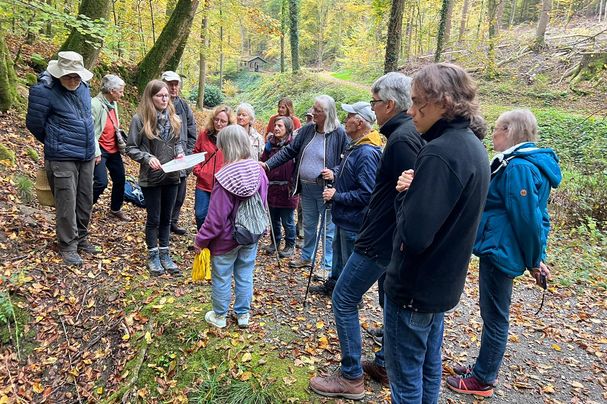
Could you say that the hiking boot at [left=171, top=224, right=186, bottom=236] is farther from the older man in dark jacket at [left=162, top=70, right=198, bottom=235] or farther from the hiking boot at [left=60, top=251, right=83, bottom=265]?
the hiking boot at [left=60, top=251, right=83, bottom=265]

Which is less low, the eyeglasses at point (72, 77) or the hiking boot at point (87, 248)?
the eyeglasses at point (72, 77)

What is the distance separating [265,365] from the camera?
339 cm

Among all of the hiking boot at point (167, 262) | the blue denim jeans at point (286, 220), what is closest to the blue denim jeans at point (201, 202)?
the hiking boot at point (167, 262)

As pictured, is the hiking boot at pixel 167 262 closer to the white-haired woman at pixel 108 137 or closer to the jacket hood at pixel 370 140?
the white-haired woman at pixel 108 137

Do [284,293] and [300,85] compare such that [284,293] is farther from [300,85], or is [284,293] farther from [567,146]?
[300,85]

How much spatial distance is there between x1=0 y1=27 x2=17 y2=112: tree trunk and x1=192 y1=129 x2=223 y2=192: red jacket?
3861mm

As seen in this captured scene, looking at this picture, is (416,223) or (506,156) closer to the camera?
(416,223)

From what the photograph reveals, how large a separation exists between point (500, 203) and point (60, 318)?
4.12 meters

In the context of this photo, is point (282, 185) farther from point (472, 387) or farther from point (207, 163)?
point (472, 387)

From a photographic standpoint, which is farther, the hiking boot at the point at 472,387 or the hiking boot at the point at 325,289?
the hiking boot at the point at 325,289

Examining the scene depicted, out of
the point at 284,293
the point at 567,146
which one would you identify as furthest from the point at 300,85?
the point at 284,293

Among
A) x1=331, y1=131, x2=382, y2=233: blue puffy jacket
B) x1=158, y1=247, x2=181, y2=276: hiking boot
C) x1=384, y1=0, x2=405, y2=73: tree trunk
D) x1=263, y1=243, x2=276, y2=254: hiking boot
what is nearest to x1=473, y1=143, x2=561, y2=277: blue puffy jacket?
x1=331, y1=131, x2=382, y2=233: blue puffy jacket

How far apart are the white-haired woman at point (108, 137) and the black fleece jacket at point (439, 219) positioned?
4371 millimetres

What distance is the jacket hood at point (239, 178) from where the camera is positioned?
3.32m
